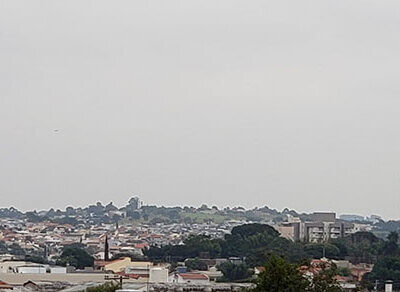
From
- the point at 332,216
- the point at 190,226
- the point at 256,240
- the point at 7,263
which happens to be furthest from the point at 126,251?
the point at 190,226

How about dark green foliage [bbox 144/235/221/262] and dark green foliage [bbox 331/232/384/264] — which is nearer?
dark green foliage [bbox 331/232/384/264]

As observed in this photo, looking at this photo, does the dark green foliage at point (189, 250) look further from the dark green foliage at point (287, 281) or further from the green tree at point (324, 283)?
the dark green foliage at point (287, 281)

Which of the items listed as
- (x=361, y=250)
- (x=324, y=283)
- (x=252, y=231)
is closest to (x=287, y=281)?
(x=324, y=283)

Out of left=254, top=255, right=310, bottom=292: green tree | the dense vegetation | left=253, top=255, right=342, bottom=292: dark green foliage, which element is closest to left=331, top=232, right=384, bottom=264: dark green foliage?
the dense vegetation

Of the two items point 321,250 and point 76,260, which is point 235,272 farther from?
point 76,260

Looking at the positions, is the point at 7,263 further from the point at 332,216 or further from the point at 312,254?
the point at 332,216

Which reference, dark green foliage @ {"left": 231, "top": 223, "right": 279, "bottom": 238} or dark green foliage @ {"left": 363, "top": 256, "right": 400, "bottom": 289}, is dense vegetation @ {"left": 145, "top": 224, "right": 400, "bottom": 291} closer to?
dark green foliage @ {"left": 231, "top": 223, "right": 279, "bottom": 238}

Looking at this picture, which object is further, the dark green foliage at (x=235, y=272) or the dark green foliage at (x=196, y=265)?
the dark green foliage at (x=196, y=265)

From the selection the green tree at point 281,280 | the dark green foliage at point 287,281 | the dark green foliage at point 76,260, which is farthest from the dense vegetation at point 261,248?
the green tree at point 281,280
